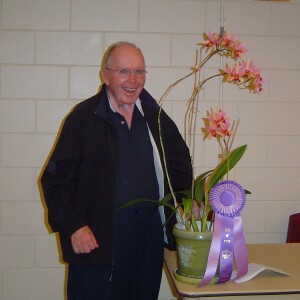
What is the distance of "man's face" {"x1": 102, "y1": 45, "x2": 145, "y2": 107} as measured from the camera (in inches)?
73.6

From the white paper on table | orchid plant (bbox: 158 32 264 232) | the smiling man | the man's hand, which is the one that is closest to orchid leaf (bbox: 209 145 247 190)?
orchid plant (bbox: 158 32 264 232)

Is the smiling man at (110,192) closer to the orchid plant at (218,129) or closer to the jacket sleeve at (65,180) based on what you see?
the jacket sleeve at (65,180)

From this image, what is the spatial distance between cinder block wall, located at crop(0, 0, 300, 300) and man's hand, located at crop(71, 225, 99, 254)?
0.90m

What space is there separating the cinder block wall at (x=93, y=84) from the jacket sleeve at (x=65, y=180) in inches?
29.7

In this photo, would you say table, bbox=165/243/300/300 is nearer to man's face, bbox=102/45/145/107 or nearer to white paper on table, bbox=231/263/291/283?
white paper on table, bbox=231/263/291/283

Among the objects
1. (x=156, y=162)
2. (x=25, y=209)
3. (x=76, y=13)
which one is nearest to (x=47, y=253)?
(x=25, y=209)

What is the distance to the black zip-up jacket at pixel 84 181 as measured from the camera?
5.78ft

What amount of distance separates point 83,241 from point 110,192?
23 centimetres

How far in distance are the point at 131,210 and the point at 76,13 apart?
1332mm

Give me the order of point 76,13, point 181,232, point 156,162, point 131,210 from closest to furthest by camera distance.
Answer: point 181,232 < point 131,210 < point 156,162 < point 76,13

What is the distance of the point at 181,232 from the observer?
4.67ft

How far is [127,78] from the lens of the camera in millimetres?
1872

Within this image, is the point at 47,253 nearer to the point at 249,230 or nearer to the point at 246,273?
the point at 249,230

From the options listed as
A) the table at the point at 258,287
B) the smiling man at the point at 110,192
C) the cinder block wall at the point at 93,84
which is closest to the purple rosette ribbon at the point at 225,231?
the table at the point at 258,287
